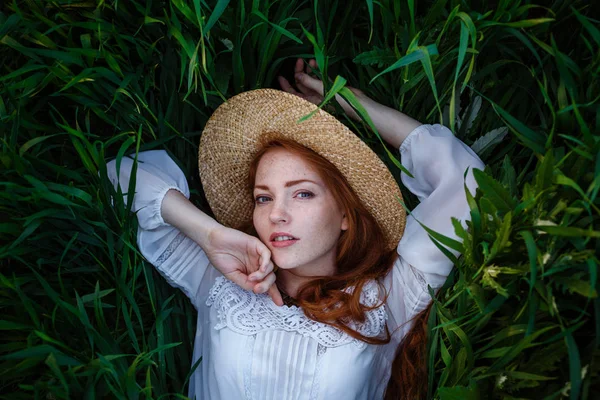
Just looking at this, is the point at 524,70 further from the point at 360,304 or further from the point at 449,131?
the point at 360,304

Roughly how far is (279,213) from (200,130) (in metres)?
0.60

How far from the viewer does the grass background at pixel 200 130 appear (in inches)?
67.6

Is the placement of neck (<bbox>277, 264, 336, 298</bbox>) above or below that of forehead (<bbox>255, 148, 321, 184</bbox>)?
below

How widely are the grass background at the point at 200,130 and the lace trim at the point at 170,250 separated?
4 cm

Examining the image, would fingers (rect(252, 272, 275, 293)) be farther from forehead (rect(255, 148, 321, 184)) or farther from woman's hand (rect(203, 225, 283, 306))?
forehead (rect(255, 148, 321, 184))

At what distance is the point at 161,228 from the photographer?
7.07 ft

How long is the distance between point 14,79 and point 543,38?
1.79 meters

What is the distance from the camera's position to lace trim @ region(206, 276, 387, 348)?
199 centimetres

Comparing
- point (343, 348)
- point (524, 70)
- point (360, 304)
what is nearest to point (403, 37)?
point (524, 70)

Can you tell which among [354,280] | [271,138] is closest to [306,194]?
[271,138]

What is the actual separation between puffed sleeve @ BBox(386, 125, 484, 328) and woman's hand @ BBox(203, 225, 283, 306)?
406 millimetres

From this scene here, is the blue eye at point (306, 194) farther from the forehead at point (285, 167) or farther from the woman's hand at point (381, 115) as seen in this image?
the woman's hand at point (381, 115)

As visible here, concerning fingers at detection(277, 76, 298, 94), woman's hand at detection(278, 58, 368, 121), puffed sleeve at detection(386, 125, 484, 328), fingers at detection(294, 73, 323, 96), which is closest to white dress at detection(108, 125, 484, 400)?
puffed sleeve at detection(386, 125, 484, 328)

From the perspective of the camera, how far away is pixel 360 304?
2.05 m
